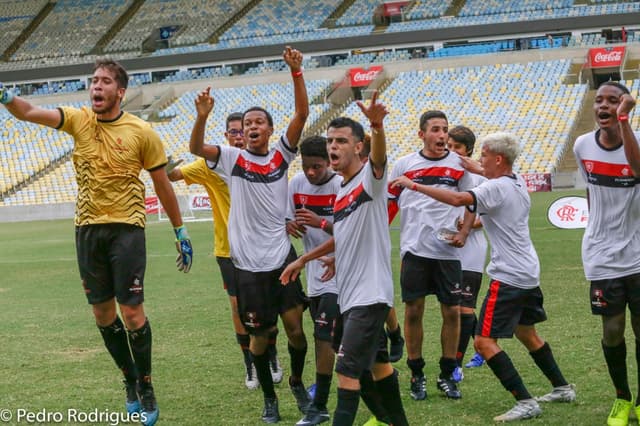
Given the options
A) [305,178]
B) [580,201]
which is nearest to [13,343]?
[305,178]

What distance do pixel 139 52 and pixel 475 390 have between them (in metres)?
53.0

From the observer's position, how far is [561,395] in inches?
272

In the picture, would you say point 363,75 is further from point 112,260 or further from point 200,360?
point 112,260

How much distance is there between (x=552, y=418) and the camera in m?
6.47

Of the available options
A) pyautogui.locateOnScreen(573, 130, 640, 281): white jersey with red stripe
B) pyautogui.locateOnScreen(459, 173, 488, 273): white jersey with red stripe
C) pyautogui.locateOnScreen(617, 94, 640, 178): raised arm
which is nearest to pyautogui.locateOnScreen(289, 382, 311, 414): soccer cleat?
pyautogui.locateOnScreen(459, 173, 488, 273): white jersey with red stripe

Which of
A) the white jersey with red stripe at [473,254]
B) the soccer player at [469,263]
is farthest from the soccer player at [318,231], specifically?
the white jersey with red stripe at [473,254]

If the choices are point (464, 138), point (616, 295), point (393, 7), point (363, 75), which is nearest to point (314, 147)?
point (464, 138)

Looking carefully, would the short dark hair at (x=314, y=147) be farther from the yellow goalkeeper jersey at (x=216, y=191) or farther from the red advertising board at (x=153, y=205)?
the red advertising board at (x=153, y=205)

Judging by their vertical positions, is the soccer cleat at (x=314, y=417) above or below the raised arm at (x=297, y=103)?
below

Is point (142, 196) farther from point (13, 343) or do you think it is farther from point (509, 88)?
point (509, 88)

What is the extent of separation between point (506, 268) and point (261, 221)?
6.21 ft

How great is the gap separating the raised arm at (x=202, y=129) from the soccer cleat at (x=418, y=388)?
7.89 feet

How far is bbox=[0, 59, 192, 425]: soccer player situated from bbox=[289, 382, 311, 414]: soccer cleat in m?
1.16

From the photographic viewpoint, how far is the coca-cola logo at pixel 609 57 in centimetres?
4447
